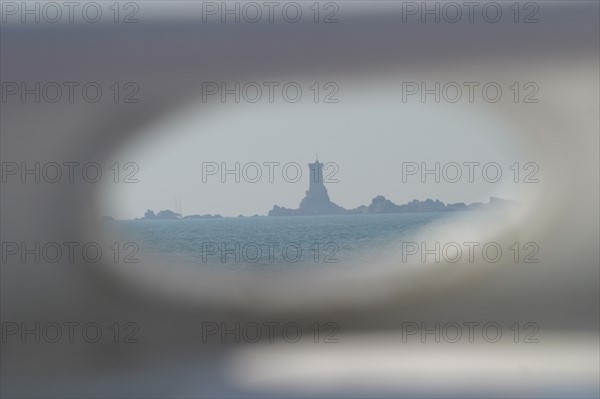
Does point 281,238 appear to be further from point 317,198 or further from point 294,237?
point 317,198

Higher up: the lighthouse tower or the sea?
the lighthouse tower

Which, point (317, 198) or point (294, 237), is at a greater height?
point (317, 198)

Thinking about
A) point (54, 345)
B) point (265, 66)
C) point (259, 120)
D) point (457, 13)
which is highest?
point (457, 13)

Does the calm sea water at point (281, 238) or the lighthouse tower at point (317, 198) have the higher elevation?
the lighthouse tower at point (317, 198)

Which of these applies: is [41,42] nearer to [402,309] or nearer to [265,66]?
[265,66]

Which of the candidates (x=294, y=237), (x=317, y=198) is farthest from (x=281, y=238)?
(x=317, y=198)

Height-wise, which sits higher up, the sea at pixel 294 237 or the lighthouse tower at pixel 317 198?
the lighthouse tower at pixel 317 198

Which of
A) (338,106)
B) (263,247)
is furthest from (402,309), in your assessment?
(338,106)

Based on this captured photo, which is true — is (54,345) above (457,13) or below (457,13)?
below
